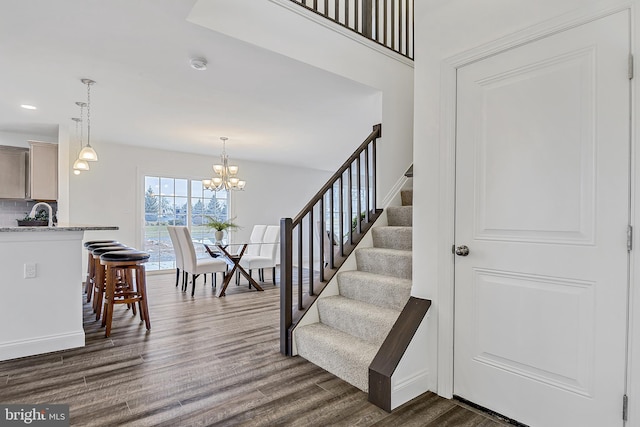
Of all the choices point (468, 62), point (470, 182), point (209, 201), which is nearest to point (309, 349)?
point (470, 182)

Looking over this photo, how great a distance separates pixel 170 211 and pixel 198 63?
179 inches

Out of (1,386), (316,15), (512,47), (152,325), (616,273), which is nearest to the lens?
(616,273)

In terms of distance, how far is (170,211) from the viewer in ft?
22.6

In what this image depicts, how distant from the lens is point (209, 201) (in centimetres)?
743

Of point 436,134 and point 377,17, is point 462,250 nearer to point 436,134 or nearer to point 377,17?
point 436,134

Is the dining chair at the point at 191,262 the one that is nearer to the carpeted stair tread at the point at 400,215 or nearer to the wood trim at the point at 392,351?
the carpeted stair tread at the point at 400,215

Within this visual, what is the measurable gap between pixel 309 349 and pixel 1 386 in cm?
202

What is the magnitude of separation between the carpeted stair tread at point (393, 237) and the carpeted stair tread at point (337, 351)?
940 millimetres

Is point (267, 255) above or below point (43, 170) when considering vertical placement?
below

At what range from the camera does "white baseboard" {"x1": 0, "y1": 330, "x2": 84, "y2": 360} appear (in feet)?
8.66

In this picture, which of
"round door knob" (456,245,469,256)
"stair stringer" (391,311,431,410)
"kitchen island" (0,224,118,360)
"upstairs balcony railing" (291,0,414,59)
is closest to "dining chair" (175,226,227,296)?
"kitchen island" (0,224,118,360)

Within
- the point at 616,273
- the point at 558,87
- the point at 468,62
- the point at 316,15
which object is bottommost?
the point at 616,273

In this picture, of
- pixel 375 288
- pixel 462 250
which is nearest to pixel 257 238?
pixel 375 288

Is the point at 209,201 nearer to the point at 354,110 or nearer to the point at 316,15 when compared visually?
the point at 354,110
